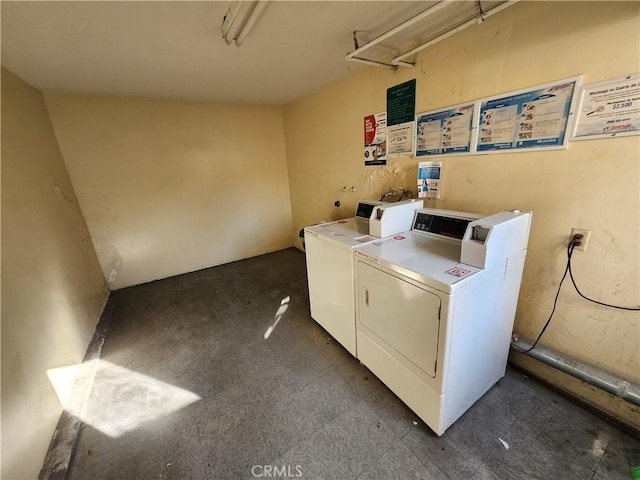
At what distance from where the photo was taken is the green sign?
2.02 meters

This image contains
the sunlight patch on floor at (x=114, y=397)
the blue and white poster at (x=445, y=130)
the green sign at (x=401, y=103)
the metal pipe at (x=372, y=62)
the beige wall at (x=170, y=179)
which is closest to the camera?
the sunlight patch on floor at (x=114, y=397)

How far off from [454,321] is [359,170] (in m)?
1.94

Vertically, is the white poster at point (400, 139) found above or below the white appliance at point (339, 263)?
above

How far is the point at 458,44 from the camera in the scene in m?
1.67

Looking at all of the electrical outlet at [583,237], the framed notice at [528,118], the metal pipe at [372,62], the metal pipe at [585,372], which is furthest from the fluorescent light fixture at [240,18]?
the metal pipe at [585,372]

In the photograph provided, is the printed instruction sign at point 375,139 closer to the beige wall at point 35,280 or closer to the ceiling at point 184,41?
the ceiling at point 184,41

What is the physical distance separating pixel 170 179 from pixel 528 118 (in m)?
3.71

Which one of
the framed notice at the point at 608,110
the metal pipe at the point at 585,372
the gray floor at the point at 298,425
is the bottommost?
the gray floor at the point at 298,425

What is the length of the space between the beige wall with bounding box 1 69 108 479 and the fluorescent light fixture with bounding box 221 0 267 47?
1684 millimetres

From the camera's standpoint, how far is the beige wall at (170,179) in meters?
2.89

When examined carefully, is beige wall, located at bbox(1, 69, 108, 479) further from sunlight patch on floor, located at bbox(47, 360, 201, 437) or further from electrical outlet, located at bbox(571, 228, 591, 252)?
electrical outlet, located at bbox(571, 228, 591, 252)

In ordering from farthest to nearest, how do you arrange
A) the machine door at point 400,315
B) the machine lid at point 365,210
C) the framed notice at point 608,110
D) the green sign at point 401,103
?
1. the machine lid at point 365,210
2. the green sign at point 401,103
3. the machine door at point 400,315
4. the framed notice at point 608,110

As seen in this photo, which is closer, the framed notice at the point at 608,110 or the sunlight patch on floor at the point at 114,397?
the framed notice at the point at 608,110

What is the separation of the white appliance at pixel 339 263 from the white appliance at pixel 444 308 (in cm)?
13
